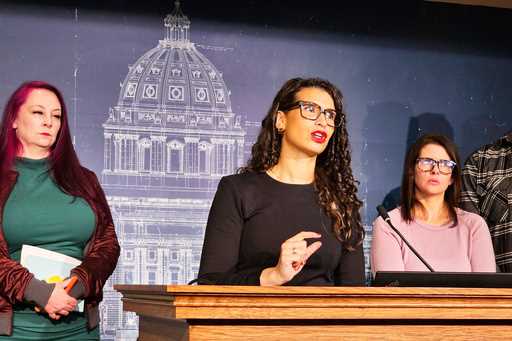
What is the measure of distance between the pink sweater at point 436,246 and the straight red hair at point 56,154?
1.27 meters

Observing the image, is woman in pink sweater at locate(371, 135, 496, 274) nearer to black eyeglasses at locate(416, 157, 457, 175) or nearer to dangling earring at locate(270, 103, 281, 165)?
black eyeglasses at locate(416, 157, 457, 175)

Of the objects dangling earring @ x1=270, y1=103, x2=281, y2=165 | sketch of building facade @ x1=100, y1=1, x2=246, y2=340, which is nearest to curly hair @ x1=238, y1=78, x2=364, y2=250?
dangling earring @ x1=270, y1=103, x2=281, y2=165

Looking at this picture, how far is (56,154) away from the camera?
9.91ft

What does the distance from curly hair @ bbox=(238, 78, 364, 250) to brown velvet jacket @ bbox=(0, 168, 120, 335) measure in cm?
54

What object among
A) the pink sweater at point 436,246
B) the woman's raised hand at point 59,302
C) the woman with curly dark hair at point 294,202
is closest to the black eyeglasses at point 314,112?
the woman with curly dark hair at point 294,202

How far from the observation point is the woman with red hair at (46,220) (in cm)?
270

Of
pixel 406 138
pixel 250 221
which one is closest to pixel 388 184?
pixel 406 138

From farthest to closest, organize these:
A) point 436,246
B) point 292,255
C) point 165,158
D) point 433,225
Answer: point 165,158 → point 433,225 → point 436,246 → point 292,255

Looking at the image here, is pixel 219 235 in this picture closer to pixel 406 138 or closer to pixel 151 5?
pixel 151 5

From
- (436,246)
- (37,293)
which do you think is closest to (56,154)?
(37,293)

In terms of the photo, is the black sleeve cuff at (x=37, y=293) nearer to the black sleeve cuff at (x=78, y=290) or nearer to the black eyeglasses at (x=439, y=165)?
the black sleeve cuff at (x=78, y=290)

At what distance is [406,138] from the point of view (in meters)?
4.66

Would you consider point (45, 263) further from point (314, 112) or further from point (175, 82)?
point (175, 82)

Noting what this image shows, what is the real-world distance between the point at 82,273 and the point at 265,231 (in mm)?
631
